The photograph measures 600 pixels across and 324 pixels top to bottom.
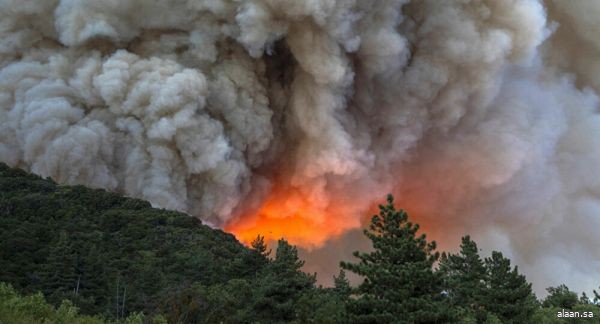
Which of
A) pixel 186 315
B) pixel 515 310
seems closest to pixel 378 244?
pixel 515 310

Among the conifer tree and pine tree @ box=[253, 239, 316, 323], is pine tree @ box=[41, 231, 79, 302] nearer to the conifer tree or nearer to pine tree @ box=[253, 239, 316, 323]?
pine tree @ box=[253, 239, 316, 323]

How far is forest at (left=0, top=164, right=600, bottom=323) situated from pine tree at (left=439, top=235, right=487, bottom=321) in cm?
5

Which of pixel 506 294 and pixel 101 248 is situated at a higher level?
pixel 101 248

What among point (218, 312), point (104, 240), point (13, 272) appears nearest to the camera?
point (218, 312)

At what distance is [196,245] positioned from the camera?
34.4 metres

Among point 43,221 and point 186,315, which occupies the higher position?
point 43,221

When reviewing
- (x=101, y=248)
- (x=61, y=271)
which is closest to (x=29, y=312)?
(x=61, y=271)

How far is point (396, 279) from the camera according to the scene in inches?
568

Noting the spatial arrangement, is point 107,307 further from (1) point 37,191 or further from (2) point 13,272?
(1) point 37,191

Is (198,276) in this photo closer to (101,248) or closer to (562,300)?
(101,248)

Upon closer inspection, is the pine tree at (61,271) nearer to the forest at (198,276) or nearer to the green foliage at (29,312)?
the forest at (198,276)

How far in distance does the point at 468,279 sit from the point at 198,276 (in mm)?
13542

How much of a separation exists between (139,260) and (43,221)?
6.09 meters

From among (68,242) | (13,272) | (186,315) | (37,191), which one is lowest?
(186,315)
